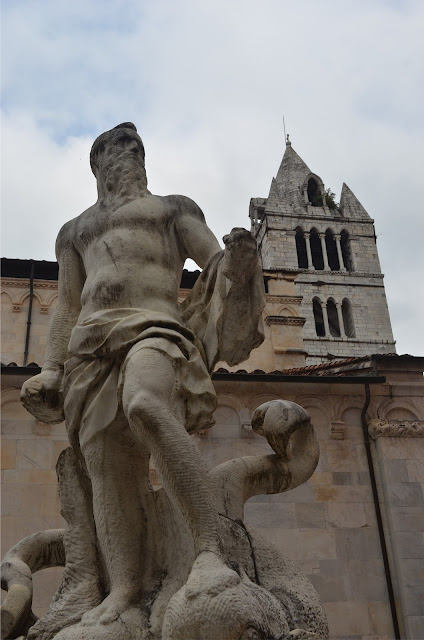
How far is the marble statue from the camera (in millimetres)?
3184

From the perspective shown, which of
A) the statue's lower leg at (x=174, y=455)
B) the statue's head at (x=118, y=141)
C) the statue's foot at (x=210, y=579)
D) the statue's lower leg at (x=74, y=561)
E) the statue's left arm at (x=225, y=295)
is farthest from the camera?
the statue's head at (x=118, y=141)

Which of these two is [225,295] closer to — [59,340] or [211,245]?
[211,245]

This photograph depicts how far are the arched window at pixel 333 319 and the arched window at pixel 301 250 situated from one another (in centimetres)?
471

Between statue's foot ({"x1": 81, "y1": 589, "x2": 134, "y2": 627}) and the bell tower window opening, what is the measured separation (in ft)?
221

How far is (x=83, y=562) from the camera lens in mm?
3779

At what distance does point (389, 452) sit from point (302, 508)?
1.65 meters

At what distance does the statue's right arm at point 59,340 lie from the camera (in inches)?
160

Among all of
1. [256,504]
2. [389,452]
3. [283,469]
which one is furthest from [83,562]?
[389,452]

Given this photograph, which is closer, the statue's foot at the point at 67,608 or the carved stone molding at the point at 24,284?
the statue's foot at the point at 67,608

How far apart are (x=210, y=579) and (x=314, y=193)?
228ft

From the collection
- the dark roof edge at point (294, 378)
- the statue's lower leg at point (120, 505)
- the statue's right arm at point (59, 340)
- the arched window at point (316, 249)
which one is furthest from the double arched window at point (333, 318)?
the statue's lower leg at point (120, 505)

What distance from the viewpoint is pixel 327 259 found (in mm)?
63719

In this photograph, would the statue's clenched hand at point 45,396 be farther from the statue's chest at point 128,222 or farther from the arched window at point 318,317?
the arched window at point 318,317

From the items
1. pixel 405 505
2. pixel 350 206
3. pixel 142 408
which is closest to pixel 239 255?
pixel 142 408
